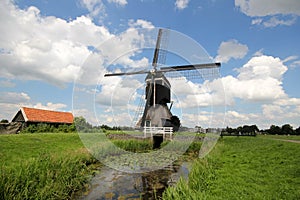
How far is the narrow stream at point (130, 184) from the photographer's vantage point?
20.3ft

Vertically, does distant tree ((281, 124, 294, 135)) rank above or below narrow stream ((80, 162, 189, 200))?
above

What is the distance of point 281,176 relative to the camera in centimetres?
570

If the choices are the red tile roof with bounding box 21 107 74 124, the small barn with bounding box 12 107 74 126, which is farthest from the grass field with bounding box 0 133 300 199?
the red tile roof with bounding box 21 107 74 124

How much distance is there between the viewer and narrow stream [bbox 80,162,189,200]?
618 centimetres

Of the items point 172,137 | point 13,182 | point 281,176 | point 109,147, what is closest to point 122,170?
point 109,147

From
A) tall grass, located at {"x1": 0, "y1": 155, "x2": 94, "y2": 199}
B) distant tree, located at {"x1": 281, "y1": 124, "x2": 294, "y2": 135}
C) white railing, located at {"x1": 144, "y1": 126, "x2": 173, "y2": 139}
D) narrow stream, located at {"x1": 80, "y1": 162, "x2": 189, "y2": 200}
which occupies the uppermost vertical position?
distant tree, located at {"x1": 281, "y1": 124, "x2": 294, "y2": 135}

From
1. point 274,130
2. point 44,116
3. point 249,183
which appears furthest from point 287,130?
point 44,116

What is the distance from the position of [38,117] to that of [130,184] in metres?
18.8

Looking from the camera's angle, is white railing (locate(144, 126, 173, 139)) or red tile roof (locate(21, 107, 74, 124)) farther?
red tile roof (locate(21, 107, 74, 124))

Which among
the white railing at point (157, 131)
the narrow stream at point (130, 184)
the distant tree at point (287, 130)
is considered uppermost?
the distant tree at point (287, 130)

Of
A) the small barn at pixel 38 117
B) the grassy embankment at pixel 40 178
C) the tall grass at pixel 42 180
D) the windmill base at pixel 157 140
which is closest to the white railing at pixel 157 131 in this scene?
the windmill base at pixel 157 140

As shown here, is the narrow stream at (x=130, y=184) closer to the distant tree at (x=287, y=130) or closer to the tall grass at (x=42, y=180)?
the tall grass at (x=42, y=180)

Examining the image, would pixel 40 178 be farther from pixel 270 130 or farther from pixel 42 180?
pixel 270 130

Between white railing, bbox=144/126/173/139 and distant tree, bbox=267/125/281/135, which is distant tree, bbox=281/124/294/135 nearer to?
distant tree, bbox=267/125/281/135
